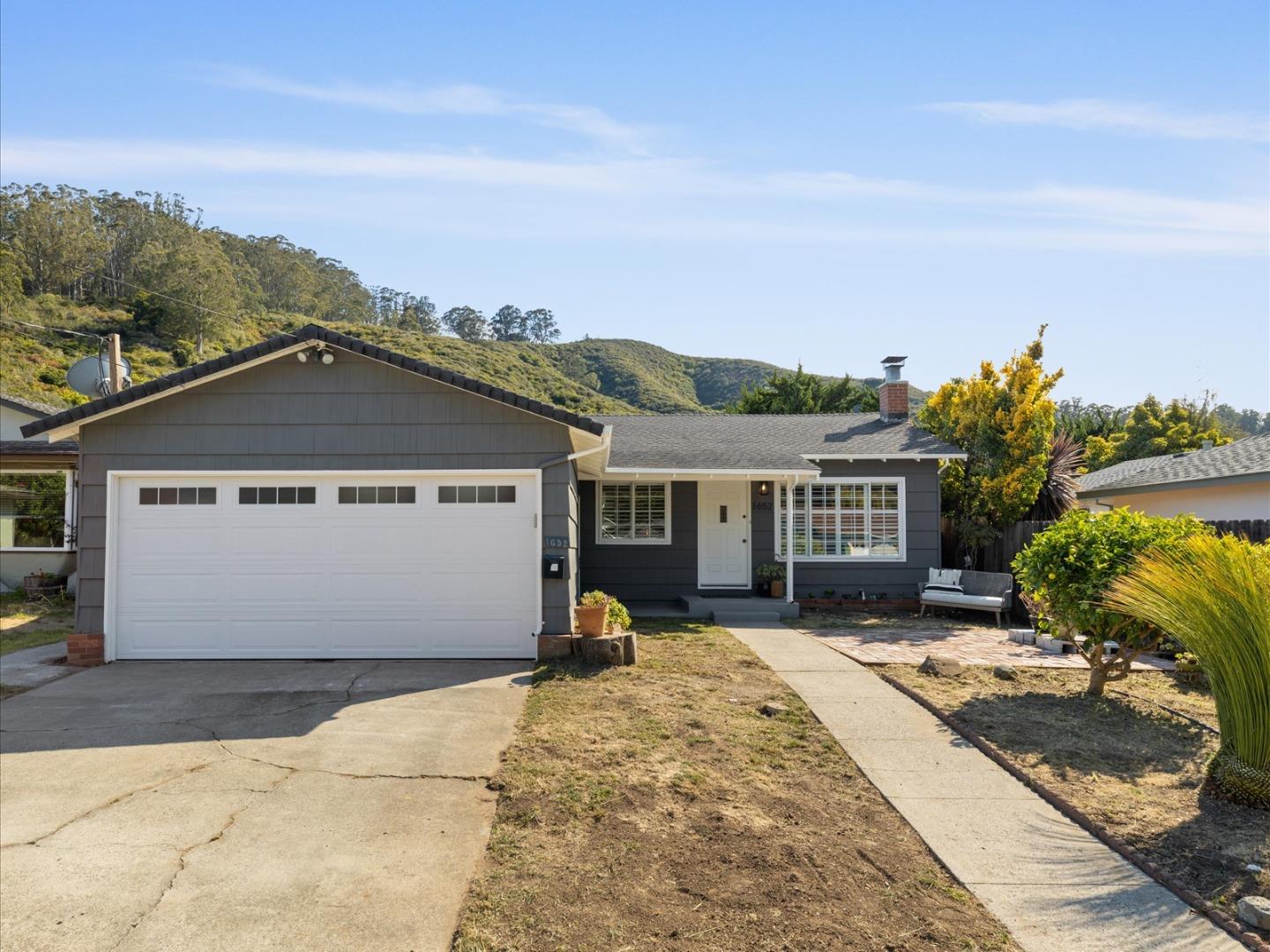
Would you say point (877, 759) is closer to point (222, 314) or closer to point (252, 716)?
point (252, 716)

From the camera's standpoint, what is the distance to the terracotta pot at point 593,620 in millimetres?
8969

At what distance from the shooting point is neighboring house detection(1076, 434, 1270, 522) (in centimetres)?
1323

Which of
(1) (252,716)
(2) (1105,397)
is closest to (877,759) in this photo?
(1) (252,716)

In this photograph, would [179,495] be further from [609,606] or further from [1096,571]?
[1096,571]

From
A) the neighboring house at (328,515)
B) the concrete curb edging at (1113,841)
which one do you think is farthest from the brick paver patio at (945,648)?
the neighboring house at (328,515)

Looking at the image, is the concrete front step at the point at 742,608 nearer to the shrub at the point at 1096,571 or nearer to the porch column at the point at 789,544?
the porch column at the point at 789,544

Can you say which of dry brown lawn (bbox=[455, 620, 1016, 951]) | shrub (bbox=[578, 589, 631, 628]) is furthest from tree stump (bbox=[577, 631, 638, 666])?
dry brown lawn (bbox=[455, 620, 1016, 951])

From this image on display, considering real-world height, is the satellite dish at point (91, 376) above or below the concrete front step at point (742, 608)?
above

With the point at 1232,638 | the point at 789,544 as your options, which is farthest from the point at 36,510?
the point at 1232,638

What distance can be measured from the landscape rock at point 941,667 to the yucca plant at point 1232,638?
3.24m

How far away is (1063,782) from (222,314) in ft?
181

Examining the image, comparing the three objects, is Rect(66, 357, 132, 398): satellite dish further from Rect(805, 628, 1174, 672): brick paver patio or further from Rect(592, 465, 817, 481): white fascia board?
Rect(805, 628, 1174, 672): brick paver patio

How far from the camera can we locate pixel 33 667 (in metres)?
8.90

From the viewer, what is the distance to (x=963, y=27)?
9156 mm
